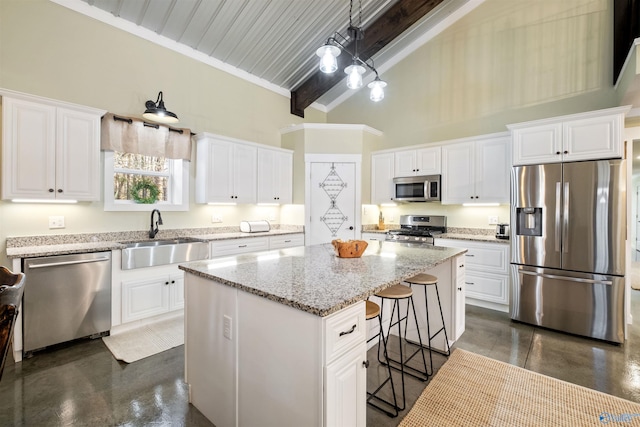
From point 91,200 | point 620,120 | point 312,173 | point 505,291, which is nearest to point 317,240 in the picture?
point 312,173

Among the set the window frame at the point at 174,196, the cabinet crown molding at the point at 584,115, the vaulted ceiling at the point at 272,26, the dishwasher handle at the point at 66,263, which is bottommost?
the dishwasher handle at the point at 66,263

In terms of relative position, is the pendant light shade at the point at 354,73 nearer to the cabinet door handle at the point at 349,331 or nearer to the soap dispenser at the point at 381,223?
the cabinet door handle at the point at 349,331

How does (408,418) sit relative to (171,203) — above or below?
below

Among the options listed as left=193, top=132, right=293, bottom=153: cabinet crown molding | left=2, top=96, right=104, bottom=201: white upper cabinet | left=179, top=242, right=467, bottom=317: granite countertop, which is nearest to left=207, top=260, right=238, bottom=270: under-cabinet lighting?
left=179, top=242, right=467, bottom=317: granite countertop

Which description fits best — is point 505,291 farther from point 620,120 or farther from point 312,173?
point 312,173

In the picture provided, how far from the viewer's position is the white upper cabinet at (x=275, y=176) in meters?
4.73

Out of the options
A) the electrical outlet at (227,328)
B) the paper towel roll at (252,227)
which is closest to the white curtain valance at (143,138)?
the paper towel roll at (252,227)

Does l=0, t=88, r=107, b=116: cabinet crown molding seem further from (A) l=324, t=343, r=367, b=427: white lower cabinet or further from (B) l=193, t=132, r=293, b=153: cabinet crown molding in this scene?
(A) l=324, t=343, r=367, b=427: white lower cabinet

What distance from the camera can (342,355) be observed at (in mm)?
1313

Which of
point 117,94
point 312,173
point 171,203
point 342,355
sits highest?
point 117,94

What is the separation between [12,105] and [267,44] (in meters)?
3.02

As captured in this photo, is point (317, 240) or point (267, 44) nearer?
point (267, 44)

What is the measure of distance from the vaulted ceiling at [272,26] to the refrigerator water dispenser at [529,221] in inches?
120

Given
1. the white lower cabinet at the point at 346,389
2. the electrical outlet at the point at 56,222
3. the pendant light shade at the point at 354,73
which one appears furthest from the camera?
the electrical outlet at the point at 56,222
